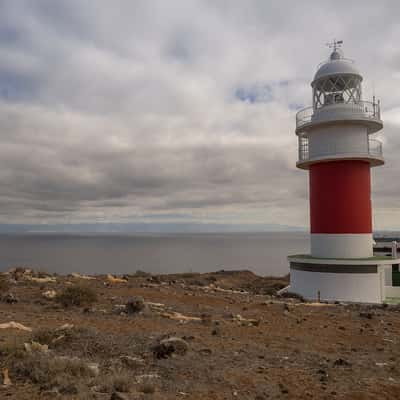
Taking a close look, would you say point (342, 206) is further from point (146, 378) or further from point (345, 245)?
point (146, 378)

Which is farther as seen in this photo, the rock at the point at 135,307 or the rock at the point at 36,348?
the rock at the point at 135,307

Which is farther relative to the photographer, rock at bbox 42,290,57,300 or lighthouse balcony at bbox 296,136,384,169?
lighthouse balcony at bbox 296,136,384,169

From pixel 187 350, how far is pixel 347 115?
50.1ft

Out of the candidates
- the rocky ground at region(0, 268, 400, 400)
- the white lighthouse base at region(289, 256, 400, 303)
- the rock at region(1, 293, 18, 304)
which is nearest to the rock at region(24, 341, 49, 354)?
the rocky ground at region(0, 268, 400, 400)

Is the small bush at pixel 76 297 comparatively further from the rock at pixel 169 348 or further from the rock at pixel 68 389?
the rock at pixel 68 389

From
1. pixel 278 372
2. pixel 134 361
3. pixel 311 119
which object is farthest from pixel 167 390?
pixel 311 119

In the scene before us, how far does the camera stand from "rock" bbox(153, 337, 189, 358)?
6.98m

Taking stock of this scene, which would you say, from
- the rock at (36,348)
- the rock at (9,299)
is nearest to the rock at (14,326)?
the rock at (36,348)

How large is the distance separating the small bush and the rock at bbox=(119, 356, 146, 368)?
16.8ft

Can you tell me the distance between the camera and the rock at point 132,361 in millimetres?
6484

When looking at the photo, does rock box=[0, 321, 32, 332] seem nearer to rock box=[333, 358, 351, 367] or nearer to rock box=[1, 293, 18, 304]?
rock box=[1, 293, 18, 304]

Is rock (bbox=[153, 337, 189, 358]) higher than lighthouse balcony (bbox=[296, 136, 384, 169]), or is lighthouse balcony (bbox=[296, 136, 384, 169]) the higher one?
lighthouse balcony (bbox=[296, 136, 384, 169])

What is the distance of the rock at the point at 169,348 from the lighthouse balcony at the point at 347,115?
14987 millimetres

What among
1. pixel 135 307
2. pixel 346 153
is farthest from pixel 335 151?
pixel 135 307
